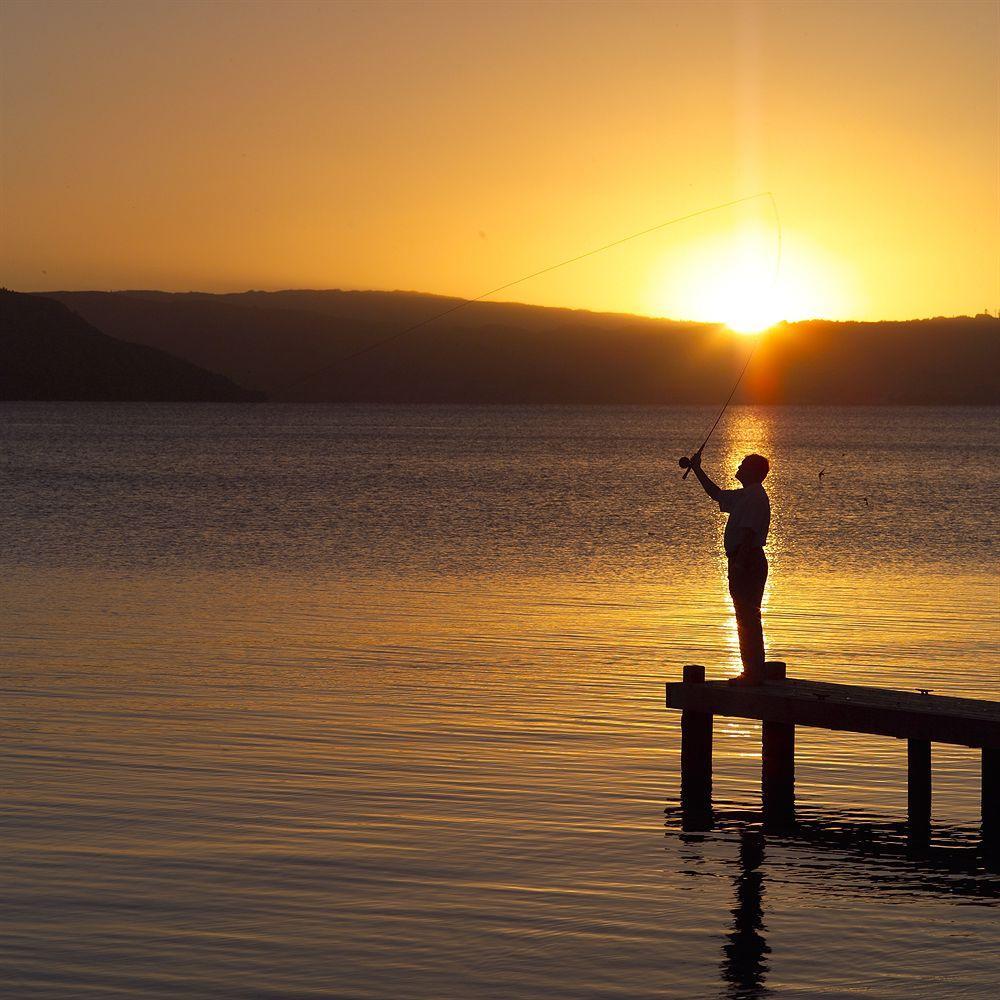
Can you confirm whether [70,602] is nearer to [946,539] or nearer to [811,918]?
[811,918]

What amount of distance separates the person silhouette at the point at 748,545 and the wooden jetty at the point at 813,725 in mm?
358

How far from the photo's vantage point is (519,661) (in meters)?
20.8

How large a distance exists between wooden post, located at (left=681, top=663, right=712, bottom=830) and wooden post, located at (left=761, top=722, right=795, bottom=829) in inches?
19.2

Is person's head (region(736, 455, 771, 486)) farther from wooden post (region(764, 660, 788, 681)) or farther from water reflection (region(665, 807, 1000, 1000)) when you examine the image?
water reflection (region(665, 807, 1000, 1000))

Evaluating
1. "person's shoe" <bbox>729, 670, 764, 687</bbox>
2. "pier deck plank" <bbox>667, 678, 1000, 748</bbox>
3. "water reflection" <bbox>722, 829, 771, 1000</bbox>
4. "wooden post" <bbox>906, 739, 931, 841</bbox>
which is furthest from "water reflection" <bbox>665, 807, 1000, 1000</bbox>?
"person's shoe" <bbox>729, 670, 764, 687</bbox>

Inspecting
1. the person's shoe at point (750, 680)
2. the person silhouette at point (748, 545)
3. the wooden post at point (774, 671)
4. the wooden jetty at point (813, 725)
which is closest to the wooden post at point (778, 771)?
the wooden jetty at point (813, 725)

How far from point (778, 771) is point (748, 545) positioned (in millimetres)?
1858

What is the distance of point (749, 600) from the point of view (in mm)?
13422

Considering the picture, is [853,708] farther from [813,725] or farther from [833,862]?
[833,862]

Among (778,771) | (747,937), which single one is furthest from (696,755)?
(747,937)

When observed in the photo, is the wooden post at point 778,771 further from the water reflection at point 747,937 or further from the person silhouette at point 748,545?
the water reflection at point 747,937

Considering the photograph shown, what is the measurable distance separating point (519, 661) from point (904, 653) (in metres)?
5.38

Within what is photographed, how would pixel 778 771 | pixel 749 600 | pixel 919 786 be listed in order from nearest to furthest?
pixel 919 786 → pixel 778 771 → pixel 749 600

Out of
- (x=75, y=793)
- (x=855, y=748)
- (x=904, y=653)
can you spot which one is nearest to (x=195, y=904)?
(x=75, y=793)
